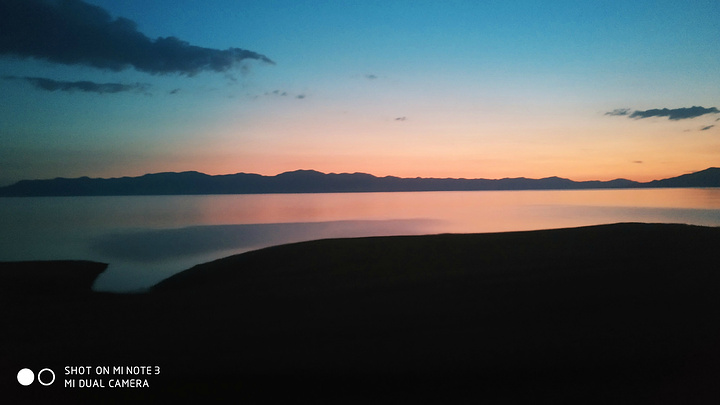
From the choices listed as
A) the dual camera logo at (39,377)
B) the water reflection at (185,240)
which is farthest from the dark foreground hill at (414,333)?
the water reflection at (185,240)

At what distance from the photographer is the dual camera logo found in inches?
213

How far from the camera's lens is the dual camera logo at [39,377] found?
540 cm

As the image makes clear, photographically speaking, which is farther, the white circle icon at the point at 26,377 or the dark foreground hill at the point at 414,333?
the white circle icon at the point at 26,377

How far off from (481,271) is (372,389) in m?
7.25

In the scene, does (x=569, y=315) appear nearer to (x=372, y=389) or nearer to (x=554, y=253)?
(x=372, y=389)

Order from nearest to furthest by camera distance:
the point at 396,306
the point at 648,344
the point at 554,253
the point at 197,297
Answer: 1. the point at 648,344
2. the point at 396,306
3. the point at 197,297
4. the point at 554,253

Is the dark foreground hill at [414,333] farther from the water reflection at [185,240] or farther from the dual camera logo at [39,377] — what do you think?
the water reflection at [185,240]

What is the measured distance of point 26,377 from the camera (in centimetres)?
548

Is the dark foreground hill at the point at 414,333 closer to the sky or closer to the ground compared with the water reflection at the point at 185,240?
closer to the sky

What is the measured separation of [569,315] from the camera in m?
7.32

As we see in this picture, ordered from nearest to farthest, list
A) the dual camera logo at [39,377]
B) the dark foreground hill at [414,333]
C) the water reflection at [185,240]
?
the dark foreground hill at [414,333], the dual camera logo at [39,377], the water reflection at [185,240]

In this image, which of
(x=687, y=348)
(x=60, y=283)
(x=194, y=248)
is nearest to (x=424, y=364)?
(x=687, y=348)

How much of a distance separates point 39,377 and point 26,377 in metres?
0.18

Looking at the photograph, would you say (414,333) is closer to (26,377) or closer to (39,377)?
(39,377)
